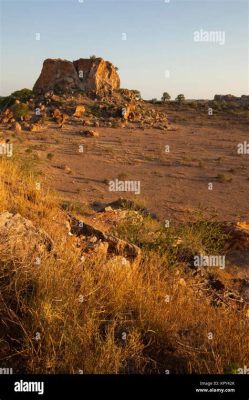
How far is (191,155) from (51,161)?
24.0 feet

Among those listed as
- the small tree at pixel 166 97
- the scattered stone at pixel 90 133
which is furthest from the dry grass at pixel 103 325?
the small tree at pixel 166 97

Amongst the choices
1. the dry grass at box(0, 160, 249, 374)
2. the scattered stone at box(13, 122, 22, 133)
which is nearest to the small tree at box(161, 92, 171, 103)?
the scattered stone at box(13, 122, 22, 133)

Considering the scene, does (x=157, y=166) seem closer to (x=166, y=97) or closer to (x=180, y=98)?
(x=180, y=98)

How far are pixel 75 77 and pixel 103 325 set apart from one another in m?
36.7

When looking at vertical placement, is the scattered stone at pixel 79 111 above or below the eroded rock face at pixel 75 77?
below

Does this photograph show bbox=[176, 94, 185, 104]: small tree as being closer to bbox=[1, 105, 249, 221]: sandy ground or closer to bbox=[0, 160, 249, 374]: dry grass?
bbox=[1, 105, 249, 221]: sandy ground

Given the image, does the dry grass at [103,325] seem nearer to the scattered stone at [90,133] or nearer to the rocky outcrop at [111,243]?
the rocky outcrop at [111,243]

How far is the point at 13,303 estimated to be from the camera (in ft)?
8.46

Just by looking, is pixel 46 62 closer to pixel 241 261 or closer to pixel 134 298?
pixel 241 261

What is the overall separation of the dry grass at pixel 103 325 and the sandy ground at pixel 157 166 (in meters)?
4.59

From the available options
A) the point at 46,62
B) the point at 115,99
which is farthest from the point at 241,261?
the point at 46,62

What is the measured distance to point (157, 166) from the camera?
18.1 meters

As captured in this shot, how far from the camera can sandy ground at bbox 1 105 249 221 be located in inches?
493

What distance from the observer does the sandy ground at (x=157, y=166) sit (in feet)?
41.1
